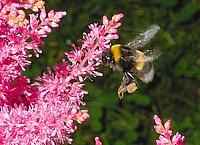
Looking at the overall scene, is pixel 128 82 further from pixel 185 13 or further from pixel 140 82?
pixel 185 13

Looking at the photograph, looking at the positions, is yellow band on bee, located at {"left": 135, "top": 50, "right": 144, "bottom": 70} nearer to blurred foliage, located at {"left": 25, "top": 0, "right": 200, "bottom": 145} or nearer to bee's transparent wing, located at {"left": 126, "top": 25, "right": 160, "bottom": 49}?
bee's transparent wing, located at {"left": 126, "top": 25, "right": 160, "bottom": 49}

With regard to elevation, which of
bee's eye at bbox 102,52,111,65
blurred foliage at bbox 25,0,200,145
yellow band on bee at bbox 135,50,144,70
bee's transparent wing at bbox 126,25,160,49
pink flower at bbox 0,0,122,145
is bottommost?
pink flower at bbox 0,0,122,145

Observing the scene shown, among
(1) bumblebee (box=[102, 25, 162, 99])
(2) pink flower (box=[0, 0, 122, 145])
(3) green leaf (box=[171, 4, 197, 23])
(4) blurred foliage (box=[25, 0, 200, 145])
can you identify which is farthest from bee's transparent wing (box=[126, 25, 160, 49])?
(3) green leaf (box=[171, 4, 197, 23])

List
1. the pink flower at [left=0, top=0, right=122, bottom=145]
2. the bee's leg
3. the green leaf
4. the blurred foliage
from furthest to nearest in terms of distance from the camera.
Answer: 1. the green leaf
2. the blurred foliage
3. the bee's leg
4. the pink flower at [left=0, top=0, right=122, bottom=145]

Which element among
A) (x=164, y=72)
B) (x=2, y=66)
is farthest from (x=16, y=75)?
(x=164, y=72)

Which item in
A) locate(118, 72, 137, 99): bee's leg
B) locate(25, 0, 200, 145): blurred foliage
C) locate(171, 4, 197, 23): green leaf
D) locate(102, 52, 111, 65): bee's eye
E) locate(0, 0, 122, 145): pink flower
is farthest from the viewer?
locate(171, 4, 197, 23): green leaf

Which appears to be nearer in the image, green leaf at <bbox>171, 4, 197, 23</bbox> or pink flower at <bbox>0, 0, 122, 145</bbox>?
pink flower at <bbox>0, 0, 122, 145</bbox>

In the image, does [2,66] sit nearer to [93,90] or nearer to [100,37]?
[100,37]
